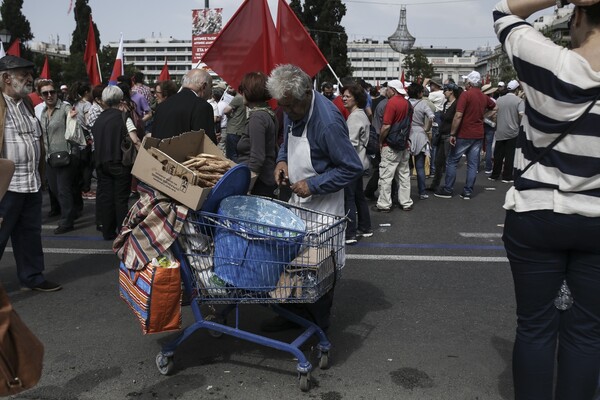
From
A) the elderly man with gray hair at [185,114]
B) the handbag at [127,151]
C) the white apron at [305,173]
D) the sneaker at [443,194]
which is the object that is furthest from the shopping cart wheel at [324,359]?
the sneaker at [443,194]

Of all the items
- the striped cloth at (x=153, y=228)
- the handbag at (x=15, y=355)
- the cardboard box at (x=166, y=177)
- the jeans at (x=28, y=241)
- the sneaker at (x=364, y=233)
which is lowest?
the sneaker at (x=364, y=233)

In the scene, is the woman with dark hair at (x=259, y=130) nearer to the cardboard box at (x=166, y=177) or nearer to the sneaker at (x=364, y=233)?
the cardboard box at (x=166, y=177)

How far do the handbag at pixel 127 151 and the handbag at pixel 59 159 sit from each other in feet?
4.30

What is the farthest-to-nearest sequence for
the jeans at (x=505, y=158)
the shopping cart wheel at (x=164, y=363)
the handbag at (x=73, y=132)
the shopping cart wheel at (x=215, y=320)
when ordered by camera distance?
1. the jeans at (x=505, y=158)
2. the handbag at (x=73, y=132)
3. the shopping cart wheel at (x=215, y=320)
4. the shopping cart wheel at (x=164, y=363)

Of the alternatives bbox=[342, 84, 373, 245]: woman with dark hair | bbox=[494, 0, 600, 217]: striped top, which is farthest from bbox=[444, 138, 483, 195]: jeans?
bbox=[494, 0, 600, 217]: striped top

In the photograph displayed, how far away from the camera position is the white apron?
398 centimetres

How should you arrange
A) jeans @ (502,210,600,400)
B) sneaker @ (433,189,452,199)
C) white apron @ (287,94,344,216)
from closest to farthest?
1. jeans @ (502,210,600,400)
2. white apron @ (287,94,344,216)
3. sneaker @ (433,189,452,199)

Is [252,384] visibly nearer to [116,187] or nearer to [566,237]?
[566,237]

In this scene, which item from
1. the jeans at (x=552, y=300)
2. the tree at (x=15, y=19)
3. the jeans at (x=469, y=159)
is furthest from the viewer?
the tree at (x=15, y=19)

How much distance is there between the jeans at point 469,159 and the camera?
33.8ft

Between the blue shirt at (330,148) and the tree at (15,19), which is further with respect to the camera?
the tree at (15,19)

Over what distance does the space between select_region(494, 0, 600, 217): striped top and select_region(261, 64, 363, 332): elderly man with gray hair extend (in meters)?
Result: 1.48

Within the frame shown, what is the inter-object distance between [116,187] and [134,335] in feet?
10.7

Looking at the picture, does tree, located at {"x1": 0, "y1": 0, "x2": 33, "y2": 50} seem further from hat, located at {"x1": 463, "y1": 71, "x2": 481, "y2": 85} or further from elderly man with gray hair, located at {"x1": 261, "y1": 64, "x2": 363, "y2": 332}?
elderly man with gray hair, located at {"x1": 261, "y1": 64, "x2": 363, "y2": 332}
